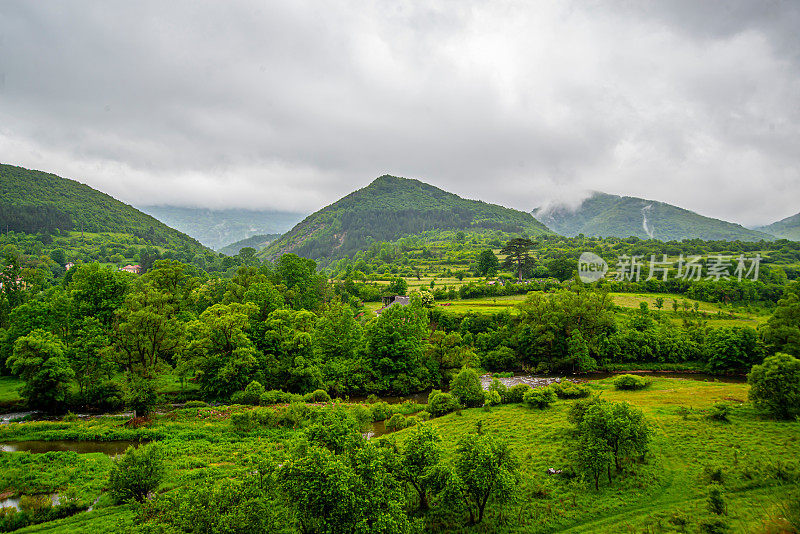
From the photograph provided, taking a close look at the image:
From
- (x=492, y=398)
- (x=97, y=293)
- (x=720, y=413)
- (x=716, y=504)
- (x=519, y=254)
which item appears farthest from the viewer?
(x=519, y=254)

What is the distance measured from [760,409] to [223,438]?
42.9 m

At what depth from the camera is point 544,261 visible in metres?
127

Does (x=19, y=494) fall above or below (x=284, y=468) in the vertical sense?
below

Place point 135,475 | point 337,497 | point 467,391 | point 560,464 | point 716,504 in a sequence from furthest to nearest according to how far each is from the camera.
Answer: point 467,391, point 560,464, point 135,475, point 716,504, point 337,497

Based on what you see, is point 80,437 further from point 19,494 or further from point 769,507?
point 769,507

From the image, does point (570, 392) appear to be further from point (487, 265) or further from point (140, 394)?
point (487, 265)

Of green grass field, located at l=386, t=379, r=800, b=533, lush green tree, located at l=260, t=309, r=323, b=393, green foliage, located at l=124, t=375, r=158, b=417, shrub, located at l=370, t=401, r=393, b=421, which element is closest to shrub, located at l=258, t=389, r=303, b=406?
lush green tree, located at l=260, t=309, r=323, b=393

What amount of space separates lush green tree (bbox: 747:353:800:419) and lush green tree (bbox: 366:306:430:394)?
31292 millimetres

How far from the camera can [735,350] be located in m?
46.2

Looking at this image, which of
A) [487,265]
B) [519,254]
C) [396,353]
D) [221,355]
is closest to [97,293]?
[221,355]

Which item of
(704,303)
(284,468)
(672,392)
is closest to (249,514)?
(284,468)

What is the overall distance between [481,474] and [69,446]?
31970 millimetres

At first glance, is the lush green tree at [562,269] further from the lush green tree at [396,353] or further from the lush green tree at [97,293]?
the lush green tree at [97,293]

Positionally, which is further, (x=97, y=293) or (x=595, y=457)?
(x=97, y=293)
